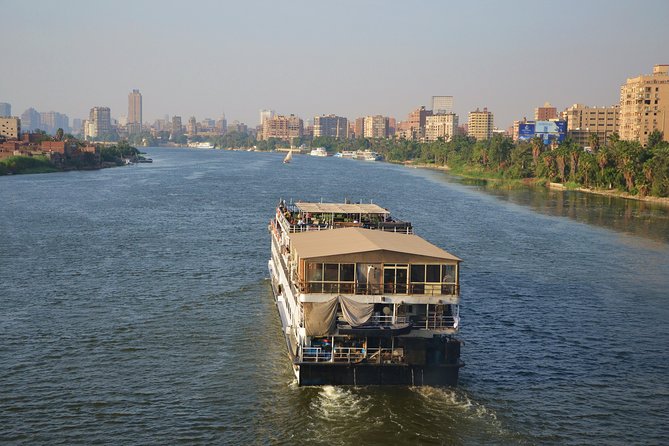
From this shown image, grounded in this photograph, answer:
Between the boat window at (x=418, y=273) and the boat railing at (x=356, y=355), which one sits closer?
the boat railing at (x=356, y=355)

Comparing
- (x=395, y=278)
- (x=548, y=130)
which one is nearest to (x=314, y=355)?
(x=395, y=278)

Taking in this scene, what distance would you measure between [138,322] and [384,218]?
11.3 m

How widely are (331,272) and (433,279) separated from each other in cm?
306

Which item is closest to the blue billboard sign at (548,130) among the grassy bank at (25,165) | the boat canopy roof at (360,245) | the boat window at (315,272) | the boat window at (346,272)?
the grassy bank at (25,165)

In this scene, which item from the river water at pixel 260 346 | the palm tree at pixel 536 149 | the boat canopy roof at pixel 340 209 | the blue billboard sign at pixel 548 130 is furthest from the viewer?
the blue billboard sign at pixel 548 130

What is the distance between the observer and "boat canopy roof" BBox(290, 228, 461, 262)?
74.9 feet

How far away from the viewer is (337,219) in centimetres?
3372

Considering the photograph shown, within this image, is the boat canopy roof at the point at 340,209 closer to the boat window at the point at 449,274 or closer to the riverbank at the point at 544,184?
the boat window at the point at 449,274

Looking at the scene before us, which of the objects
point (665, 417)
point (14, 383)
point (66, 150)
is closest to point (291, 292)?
point (14, 383)

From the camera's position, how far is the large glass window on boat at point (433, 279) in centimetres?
2291

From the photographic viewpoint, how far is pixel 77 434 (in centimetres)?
2006

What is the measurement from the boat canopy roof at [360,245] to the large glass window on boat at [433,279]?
0.32m

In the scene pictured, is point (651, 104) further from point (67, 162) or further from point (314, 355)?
point (314, 355)

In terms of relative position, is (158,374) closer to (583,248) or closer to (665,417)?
(665,417)
